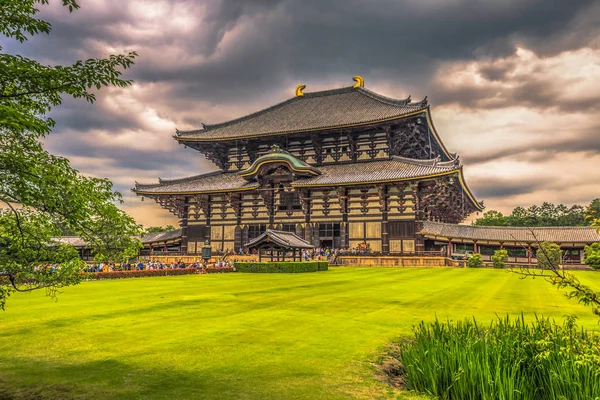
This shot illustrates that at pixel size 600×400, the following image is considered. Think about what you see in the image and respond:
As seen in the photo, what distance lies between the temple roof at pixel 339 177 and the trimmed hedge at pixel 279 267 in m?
12.2

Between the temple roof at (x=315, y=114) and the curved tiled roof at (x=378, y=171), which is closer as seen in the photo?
the curved tiled roof at (x=378, y=171)

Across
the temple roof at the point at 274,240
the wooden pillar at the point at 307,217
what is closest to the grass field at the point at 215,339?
the temple roof at the point at 274,240

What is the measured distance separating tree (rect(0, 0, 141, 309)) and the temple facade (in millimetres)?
34388

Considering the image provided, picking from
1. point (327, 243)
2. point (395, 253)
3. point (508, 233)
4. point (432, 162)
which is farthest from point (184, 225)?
point (508, 233)

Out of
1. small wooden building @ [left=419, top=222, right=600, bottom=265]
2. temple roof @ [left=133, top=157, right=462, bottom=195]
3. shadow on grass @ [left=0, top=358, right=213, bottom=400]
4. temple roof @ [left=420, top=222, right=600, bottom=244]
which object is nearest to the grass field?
shadow on grass @ [left=0, top=358, right=213, bottom=400]

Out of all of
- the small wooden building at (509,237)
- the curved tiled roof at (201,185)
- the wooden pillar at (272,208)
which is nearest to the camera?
the small wooden building at (509,237)

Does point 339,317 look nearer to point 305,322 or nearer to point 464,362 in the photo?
point 305,322

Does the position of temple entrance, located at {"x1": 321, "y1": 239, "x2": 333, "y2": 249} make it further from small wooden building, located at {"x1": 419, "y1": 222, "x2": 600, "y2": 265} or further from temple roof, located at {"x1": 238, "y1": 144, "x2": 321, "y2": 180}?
small wooden building, located at {"x1": 419, "y1": 222, "x2": 600, "y2": 265}

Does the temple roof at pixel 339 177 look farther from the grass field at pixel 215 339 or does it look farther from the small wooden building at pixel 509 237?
the grass field at pixel 215 339

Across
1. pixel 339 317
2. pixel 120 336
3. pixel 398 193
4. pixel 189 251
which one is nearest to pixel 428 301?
pixel 339 317

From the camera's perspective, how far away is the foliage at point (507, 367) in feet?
19.3

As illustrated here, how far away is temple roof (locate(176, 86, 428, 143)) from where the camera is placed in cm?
4642

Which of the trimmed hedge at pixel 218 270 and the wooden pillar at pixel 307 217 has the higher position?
the wooden pillar at pixel 307 217

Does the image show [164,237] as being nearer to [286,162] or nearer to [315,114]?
[286,162]
